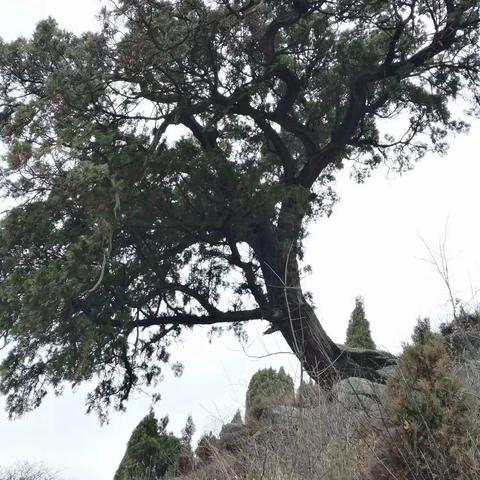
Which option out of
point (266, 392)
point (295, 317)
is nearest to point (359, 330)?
point (295, 317)

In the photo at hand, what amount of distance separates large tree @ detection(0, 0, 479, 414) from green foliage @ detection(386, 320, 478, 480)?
3158mm

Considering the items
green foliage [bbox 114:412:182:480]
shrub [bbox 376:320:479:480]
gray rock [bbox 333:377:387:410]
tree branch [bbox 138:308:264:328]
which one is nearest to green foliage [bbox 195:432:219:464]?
green foliage [bbox 114:412:182:480]

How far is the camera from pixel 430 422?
459 centimetres

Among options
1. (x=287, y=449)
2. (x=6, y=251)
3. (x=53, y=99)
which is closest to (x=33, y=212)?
(x=6, y=251)

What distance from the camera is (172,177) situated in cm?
1006

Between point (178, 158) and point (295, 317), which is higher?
point (178, 158)

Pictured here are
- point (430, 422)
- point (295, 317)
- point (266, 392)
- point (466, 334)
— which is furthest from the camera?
point (295, 317)

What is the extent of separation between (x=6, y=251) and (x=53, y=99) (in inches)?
88.8

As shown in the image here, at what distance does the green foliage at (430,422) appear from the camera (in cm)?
445

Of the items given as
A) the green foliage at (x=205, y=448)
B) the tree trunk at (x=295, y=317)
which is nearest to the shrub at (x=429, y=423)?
the green foliage at (x=205, y=448)

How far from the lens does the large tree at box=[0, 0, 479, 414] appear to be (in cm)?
869

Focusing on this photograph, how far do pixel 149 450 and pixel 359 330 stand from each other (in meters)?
6.41

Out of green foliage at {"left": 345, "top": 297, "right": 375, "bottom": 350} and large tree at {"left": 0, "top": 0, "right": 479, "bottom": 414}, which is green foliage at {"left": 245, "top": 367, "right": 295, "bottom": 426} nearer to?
large tree at {"left": 0, "top": 0, "right": 479, "bottom": 414}

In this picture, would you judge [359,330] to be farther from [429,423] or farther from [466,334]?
[429,423]
